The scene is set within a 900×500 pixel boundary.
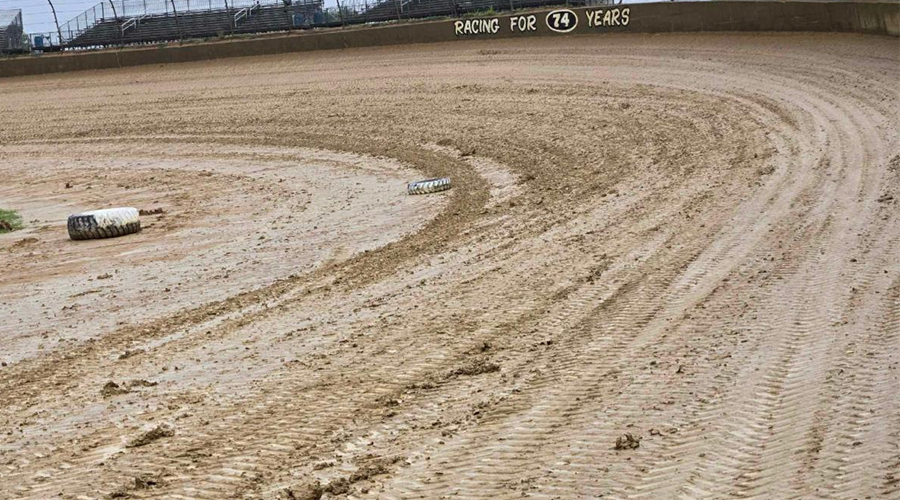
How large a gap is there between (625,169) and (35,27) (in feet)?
117

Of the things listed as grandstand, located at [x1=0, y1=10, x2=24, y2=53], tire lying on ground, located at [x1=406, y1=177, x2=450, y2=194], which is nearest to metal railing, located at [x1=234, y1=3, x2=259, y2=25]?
grandstand, located at [x1=0, y1=10, x2=24, y2=53]

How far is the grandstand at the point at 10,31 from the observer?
149 feet

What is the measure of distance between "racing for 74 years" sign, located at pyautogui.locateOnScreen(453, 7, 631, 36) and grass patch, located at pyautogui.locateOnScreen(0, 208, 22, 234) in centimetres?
1927

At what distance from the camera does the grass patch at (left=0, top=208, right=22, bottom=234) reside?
689 inches

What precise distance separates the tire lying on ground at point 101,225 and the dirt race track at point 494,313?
0.34 m

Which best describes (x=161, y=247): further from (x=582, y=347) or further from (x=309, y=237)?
(x=582, y=347)

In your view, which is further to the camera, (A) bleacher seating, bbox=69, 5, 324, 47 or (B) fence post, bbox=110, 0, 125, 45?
(B) fence post, bbox=110, 0, 125, 45

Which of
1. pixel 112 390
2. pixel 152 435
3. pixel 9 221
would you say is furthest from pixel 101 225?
pixel 152 435

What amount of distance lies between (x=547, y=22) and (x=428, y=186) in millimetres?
19138

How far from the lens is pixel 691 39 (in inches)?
1212

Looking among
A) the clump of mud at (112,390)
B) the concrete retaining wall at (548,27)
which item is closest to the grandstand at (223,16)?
the concrete retaining wall at (548,27)

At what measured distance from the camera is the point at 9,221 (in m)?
18.3

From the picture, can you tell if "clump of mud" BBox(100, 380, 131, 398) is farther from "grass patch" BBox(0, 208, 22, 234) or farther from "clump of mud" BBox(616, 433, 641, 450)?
"grass patch" BBox(0, 208, 22, 234)

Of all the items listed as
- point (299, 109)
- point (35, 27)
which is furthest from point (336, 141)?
point (35, 27)
